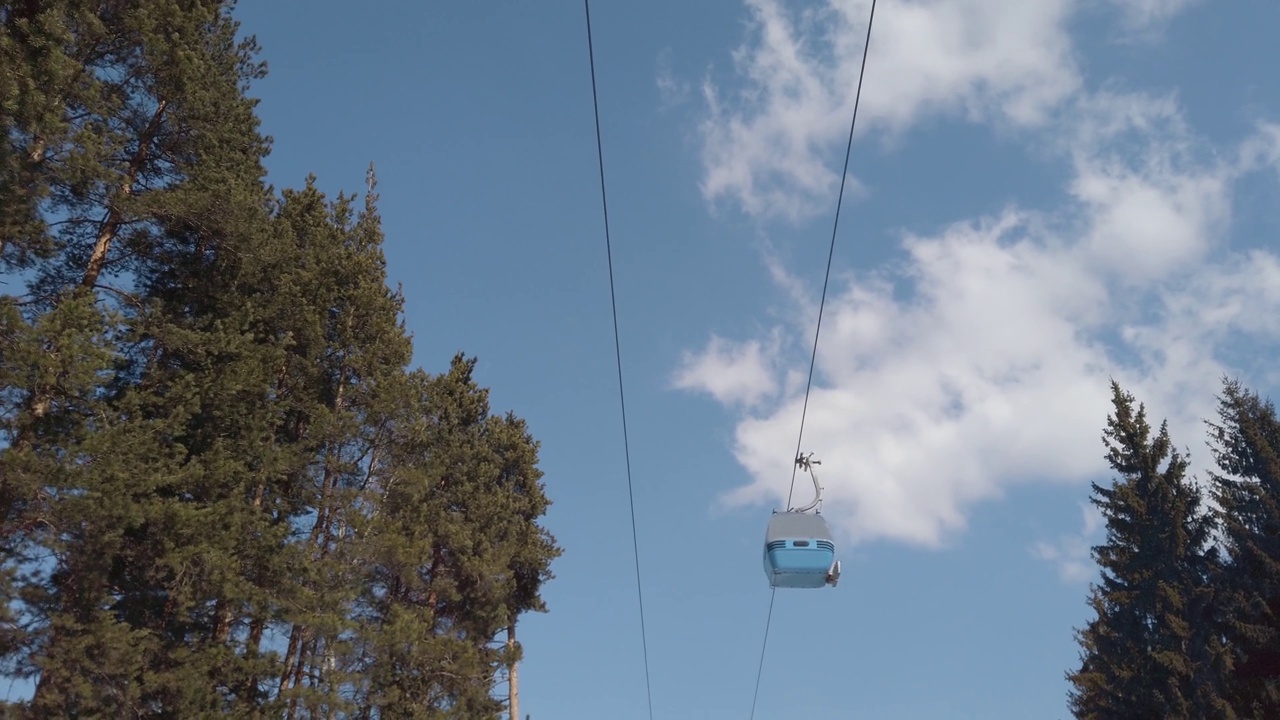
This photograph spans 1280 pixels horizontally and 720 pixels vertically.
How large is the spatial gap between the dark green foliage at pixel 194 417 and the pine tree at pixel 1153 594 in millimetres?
19513

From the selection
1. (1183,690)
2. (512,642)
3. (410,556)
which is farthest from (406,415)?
(1183,690)

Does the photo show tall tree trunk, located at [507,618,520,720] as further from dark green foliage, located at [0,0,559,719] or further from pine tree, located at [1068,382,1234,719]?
pine tree, located at [1068,382,1234,719]

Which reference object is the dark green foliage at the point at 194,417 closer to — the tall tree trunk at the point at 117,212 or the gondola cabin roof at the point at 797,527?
the tall tree trunk at the point at 117,212

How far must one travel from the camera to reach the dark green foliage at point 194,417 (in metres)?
13.4

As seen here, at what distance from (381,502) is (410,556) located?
188 centimetres

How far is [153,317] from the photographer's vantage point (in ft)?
53.2

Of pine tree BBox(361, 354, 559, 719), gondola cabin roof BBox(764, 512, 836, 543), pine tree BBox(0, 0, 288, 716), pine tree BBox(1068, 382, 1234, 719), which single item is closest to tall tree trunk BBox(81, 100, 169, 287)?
pine tree BBox(0, 0, 288, 716)

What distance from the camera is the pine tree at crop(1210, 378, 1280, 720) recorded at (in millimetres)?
26641

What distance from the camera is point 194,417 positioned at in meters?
17.5

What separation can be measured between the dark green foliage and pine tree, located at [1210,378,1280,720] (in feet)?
71.0

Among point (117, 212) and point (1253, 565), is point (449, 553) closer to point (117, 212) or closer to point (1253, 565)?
point (117, 212)

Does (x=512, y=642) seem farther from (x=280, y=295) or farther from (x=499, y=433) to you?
(x=280, y=295)

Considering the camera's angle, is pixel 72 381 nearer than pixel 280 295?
Yes

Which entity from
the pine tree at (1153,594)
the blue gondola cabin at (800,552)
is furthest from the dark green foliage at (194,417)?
the pine tree at (1153,594)
